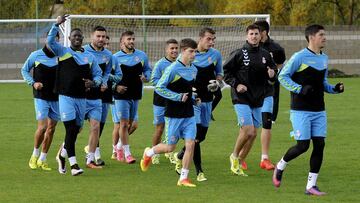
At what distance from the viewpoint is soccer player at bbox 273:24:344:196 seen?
11.8m

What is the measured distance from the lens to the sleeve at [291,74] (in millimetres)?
11688

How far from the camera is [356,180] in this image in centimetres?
1289

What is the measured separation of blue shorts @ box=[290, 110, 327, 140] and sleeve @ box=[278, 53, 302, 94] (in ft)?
1.17

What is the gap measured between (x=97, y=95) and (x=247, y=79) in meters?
2.39

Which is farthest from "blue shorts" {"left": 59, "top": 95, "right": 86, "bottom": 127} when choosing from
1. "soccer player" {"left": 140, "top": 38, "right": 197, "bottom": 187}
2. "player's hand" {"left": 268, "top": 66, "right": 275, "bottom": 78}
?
"player's hand" {"left": 268, "top": 66, "right": 275, "bottom": 78}

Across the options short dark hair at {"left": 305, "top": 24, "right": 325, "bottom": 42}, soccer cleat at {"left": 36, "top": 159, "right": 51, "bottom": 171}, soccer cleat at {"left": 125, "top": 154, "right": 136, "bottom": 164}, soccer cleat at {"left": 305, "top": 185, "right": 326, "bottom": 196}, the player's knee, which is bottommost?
soccer cleat at {"left": 125, "top": 154, "right": 136, "bottom": 164}

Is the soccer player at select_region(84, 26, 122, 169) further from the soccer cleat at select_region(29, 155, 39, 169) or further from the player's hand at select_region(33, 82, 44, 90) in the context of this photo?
the soccer cleat at select_region(29, 155, 39, 169)

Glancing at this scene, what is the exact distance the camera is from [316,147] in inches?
465

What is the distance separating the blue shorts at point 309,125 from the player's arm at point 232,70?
6.06 feet

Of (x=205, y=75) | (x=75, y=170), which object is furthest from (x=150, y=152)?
(x=205, y=75)

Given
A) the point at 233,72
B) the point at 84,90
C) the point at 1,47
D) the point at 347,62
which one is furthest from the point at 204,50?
the point at 347,62

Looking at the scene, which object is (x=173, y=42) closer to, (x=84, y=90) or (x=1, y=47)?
(x=84, y=90)

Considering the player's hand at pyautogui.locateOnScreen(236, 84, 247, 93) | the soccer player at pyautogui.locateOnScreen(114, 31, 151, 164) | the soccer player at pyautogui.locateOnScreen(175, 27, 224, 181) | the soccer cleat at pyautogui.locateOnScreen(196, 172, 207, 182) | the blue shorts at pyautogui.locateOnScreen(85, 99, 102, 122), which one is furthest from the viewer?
the soccer player at pyautogui.locateOnScreen(114, 31, 151, 164)

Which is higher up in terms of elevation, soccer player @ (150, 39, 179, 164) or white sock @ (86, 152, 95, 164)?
soccer player @ (150, 39, 179, 164)
